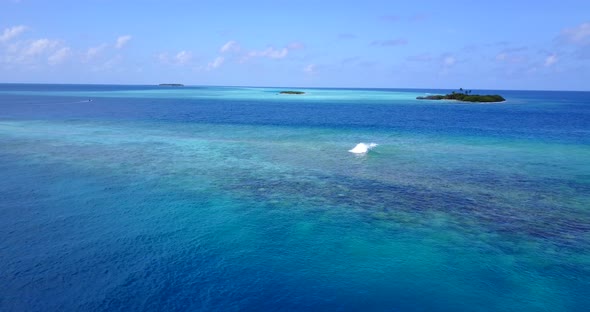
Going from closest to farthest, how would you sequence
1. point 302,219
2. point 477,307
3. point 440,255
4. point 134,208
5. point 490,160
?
point 477,307 → point 440,255 → point 302,219 → point 134,208 → point 490,160

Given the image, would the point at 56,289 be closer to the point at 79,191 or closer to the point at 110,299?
the point at 110,299

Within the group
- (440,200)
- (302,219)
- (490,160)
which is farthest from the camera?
(490,160)

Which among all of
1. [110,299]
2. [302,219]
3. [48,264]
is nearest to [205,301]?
[110,299]

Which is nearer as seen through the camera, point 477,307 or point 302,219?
point 477,307

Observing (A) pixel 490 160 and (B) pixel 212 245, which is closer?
(B) pixel 212 245

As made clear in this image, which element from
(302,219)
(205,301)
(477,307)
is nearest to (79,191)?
(302,219)

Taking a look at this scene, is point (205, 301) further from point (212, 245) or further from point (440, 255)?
point (440, 255)
